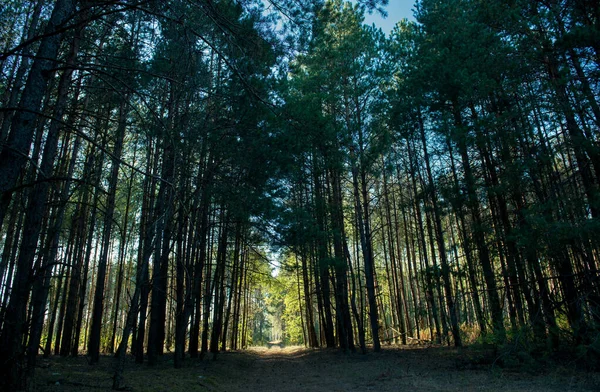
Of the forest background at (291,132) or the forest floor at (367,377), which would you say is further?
the forest floor at (367,377)

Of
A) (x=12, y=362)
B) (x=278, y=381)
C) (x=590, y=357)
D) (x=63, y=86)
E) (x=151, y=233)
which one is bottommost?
(x=278, y=381)

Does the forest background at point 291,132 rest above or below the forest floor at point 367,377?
above

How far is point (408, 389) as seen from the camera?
6539 mm

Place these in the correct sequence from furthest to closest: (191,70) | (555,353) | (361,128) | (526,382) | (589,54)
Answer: (361,128) → (555,353) → (589,54) → (526,382) → (191,70)

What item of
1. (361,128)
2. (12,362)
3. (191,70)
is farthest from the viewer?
(361,128)

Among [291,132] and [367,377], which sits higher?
[291,132]

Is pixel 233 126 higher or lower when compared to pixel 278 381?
higher

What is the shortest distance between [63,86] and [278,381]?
25.2ft

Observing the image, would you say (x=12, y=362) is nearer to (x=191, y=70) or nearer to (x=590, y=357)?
(x=191, y=70)

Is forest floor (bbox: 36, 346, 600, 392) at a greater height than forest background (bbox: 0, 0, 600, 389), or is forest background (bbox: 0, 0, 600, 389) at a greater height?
forest background (bbox: 0, 0, 600, 389)

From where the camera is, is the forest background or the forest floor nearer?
the forest background

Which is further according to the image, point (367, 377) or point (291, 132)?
point (367, 377)

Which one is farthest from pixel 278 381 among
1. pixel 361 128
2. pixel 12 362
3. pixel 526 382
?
pixel 361 128

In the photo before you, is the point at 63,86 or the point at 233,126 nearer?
the point at 63,86
